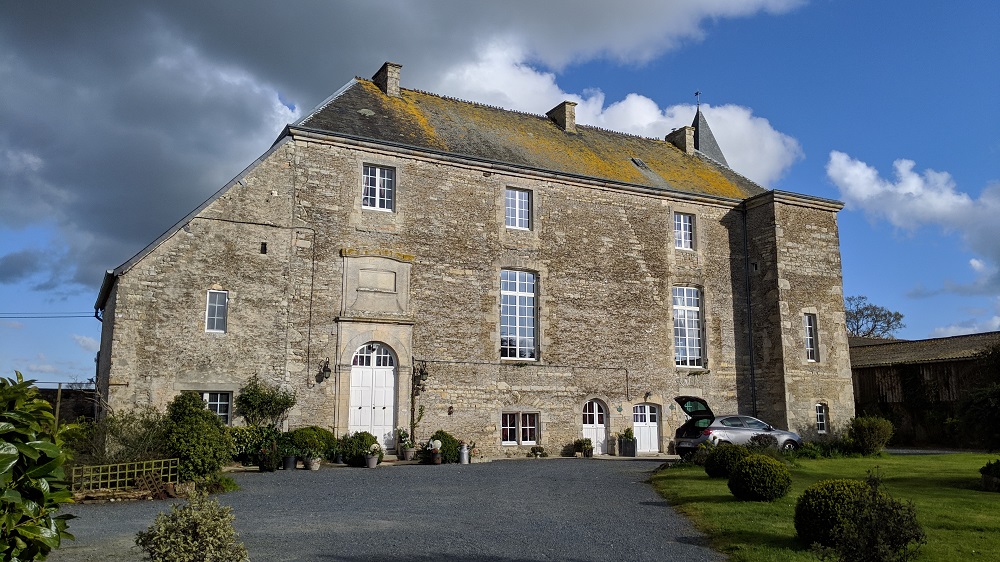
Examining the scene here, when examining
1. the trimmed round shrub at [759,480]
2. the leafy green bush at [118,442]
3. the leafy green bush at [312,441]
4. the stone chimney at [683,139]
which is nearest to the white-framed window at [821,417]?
the stone chimney at [683,139]

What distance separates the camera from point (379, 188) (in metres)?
19.4

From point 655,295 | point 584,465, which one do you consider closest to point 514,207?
point 655,295

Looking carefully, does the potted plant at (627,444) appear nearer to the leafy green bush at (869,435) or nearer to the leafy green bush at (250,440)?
the leafy green bush at (869,435)

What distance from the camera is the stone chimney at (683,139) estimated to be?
28.0 meters

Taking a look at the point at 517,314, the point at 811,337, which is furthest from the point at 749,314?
the point at 517,314

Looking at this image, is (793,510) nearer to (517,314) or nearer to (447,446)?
(447,446)

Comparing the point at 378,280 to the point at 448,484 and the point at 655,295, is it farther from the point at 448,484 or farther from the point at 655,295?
the point at 655,295

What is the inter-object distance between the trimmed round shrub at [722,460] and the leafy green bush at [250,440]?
9.17m

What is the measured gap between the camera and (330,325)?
1788 centimetres

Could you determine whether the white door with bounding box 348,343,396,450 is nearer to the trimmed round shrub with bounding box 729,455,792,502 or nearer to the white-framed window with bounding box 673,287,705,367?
the white-framed window with bounding box 673,287,705,367

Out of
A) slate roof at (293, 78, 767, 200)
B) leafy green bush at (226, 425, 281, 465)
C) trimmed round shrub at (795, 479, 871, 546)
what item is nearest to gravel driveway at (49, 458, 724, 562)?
leafy green bush at (226, 425, 281, 465)

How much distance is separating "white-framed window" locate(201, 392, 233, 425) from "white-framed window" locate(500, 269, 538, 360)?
7093mm

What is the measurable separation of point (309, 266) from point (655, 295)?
34.2 ft

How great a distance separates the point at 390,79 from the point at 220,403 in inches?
419
